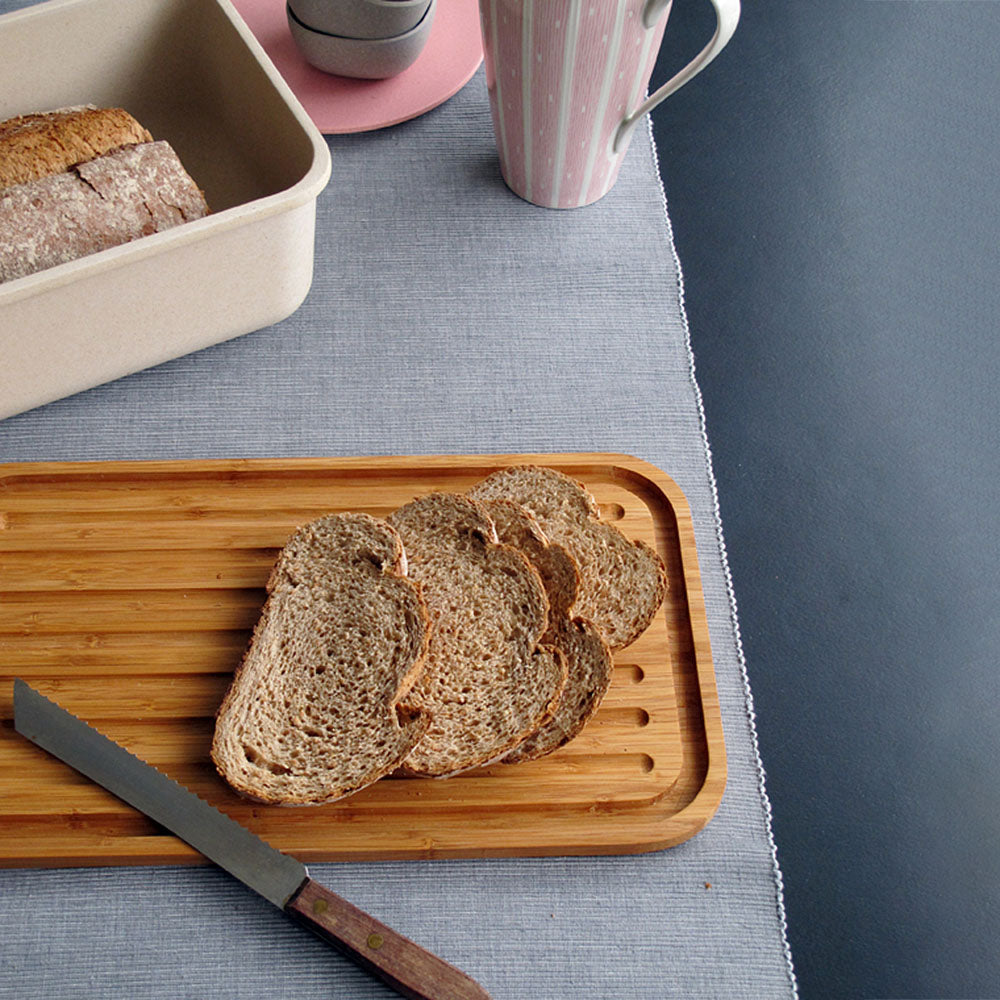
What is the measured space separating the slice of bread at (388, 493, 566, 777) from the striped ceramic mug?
490 mm

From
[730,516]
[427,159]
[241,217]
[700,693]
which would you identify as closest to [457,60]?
[427,159]

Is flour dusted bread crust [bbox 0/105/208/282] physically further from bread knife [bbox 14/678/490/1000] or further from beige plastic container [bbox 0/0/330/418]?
bread knife [bbox 14/678/490/1000]

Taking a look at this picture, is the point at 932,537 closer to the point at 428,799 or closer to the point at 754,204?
the point at 754,204

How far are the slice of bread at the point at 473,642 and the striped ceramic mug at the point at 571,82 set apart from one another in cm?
49

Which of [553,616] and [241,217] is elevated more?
[241,217]

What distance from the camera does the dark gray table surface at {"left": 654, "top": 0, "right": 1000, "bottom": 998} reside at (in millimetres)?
1237

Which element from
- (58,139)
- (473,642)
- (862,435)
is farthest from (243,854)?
(862,435)

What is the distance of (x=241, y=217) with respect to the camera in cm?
100

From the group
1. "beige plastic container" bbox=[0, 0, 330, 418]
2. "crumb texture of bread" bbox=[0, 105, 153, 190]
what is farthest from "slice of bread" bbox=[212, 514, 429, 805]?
"crumb texture of bread" bbox=[0, 105, 153, 190]

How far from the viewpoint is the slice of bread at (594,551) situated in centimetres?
101

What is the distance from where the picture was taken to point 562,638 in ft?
3.22

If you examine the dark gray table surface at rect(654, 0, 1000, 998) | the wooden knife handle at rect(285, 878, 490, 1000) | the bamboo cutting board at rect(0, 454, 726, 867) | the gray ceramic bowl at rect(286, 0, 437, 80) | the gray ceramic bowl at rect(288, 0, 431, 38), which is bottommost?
the dark gray table surface at rect(654, 0, 1000, 998)

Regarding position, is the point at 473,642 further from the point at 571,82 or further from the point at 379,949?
the point at 571,82

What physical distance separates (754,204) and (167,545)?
3.77 feet
